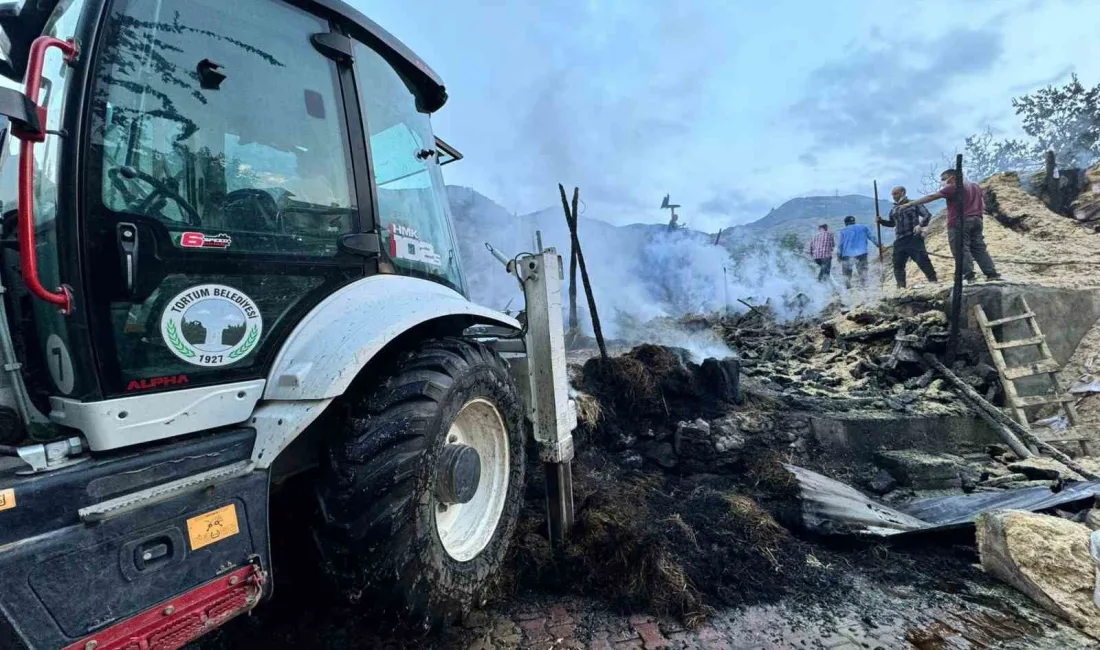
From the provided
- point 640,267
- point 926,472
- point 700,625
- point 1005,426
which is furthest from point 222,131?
point 640,267

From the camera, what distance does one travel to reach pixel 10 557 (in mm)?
1304

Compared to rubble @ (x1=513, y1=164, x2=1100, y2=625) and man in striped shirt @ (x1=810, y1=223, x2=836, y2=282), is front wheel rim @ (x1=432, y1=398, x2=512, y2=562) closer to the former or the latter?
rubble @ (x1=513, y1=164, x2=1100, y2=625)

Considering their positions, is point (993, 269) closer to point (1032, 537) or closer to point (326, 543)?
point (1032, 537)

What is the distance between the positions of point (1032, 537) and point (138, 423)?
Answer: 4.23 meters

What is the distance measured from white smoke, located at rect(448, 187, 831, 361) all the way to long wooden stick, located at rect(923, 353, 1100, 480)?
6686 millimetres

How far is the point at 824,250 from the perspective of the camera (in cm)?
1347

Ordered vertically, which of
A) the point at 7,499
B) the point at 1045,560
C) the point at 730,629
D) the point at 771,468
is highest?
the point at 7,499

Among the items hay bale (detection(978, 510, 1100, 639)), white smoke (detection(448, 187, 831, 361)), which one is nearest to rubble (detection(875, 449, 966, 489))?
hay bale (detection(978, 510, 1100, 639))

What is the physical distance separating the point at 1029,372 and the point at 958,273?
1.56 m

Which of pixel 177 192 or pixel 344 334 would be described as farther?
pixel 344 334

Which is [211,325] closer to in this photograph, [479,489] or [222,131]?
[222,131]

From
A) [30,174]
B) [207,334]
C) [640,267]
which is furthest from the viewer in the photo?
[640,267]

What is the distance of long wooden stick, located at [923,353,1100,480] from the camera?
524 centimetres

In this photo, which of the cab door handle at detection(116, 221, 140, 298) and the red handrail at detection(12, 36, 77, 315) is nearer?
the red handrail at detection(12, 36, 77, 315)
